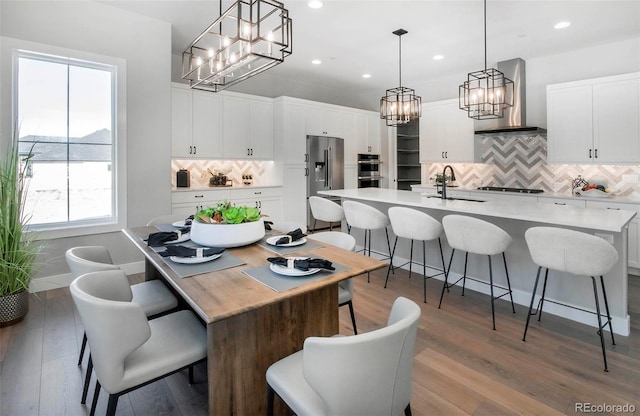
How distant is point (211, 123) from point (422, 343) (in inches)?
173

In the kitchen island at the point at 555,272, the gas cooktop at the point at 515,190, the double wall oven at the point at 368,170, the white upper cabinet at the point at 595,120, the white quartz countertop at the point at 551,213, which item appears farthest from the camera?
the double wall oven at the point at 368,170

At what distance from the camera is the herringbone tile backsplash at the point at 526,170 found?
4.65 metres

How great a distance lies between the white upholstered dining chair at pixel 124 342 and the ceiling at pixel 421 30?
3292mm

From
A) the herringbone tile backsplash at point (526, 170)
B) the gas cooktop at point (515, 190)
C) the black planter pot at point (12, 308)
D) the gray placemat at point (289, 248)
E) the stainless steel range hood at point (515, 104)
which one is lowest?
the black planter pot at point (12, 308)

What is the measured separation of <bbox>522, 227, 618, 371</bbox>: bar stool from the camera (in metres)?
2.17

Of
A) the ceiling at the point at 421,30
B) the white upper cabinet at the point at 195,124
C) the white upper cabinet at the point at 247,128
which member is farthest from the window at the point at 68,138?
the white upper cabinet at the point at 247,128

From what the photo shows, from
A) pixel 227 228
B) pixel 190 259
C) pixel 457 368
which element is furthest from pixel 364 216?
pixel 190 259

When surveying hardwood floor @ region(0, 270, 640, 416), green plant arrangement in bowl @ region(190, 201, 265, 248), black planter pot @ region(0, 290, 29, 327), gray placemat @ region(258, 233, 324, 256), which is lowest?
hardwood floor @ region(0, 270, 640, 416)

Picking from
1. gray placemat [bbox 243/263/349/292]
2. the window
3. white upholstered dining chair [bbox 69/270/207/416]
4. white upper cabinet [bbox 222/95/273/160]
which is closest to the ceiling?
white upper cabinet [bbox 222/95/273/160]

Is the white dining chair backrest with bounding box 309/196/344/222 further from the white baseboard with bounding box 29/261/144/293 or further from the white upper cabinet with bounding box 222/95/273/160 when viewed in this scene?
the white baseboard with bounding box 29/261/144/293

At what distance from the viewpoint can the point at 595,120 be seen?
14.6ft

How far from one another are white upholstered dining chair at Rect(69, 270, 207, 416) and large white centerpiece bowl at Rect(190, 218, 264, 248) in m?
0.53

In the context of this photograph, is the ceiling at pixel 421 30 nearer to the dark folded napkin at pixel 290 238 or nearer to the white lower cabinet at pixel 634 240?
the white lower cabinet at pixel 634 240

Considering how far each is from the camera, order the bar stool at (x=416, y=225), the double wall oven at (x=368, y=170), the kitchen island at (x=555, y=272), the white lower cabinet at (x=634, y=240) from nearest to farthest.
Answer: the kitchen island at (x=555, y=272) < the bar stool at (x=416, y=225) < the white lower cabinet at (x=634, y=240) < the double wall oven at (x=368, y=170)
